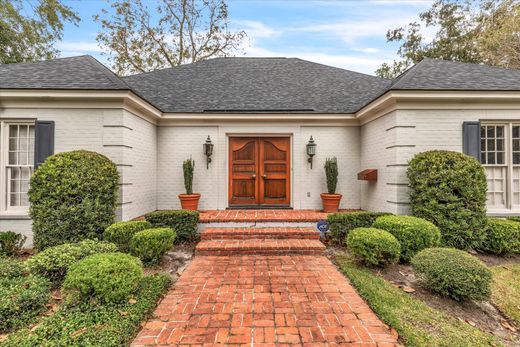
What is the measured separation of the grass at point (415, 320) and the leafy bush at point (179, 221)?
3425 mm

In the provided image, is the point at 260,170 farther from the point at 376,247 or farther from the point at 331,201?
the point at 376,247

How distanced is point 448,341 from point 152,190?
688 cm

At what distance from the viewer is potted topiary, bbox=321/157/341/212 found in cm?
681

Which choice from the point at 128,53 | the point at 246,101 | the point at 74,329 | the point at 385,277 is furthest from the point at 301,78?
the point at 128,53

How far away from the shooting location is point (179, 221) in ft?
17.6

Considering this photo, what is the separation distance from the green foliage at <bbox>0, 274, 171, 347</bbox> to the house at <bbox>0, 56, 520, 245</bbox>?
9.62 feet

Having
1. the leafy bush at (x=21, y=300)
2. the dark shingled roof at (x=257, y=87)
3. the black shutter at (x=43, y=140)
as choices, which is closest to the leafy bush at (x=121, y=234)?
the leafy bush at (x=21, y=300)

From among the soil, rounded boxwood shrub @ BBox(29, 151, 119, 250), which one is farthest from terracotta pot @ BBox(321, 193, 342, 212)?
rounded boxwood shrub @ BBox(29, 151, 119, 250)

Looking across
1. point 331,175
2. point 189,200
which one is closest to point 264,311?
point 189,200

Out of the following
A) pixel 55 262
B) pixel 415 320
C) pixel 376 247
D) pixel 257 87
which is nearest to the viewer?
pixel 415 320

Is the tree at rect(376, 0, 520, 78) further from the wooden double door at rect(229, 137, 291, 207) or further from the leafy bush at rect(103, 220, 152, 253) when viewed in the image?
the leafy bush at rect(103, 220, 152, 253)

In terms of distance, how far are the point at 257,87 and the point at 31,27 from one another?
34.1ft

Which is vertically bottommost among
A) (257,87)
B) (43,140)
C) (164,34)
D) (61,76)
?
(43,140)

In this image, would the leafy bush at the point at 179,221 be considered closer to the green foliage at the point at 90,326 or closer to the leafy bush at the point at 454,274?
the green foliage at the point at 90,326
